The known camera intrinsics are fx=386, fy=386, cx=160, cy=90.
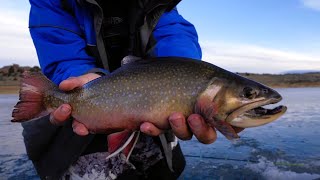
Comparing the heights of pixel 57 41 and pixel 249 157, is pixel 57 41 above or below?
above

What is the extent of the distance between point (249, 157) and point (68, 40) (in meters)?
3.65

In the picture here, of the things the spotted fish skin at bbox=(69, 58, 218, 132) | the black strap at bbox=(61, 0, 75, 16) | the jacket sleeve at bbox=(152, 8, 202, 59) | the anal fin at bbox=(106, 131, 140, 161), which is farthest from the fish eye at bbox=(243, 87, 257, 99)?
the black strap at bbox=(61, 0, 75, 16)

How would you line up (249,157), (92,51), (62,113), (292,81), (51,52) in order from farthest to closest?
(292,81) < (249,157) < (92,51) < (51,52) < (62,113)

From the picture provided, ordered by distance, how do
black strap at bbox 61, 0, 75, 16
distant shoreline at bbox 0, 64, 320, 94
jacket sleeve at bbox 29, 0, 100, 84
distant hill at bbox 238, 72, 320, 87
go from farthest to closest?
distant hill at bbox 238, 72, 320, 87 < distant shoreline at bbox 0, 64, 320, 94 < black strap at bbox 61, 0, 75, 16 < jacket sleeve at bbox 29, 0, 100, 84

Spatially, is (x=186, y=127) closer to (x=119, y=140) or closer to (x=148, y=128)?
(x=148, y=128)

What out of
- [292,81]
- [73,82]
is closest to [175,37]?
[73,82]

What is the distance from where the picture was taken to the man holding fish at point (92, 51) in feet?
10.1

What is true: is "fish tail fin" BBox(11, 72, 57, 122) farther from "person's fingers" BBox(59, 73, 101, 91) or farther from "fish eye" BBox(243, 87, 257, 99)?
"fish eye" BBox(243, 87, 257, 99)

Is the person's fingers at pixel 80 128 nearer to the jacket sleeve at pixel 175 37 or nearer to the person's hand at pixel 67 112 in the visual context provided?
the person's hand at pixel 67 112

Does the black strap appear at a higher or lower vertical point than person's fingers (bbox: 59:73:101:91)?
higher

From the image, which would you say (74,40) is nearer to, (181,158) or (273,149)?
(181,158)

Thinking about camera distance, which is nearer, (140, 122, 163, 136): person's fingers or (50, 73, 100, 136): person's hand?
(140, 122, 163, 136): person's fingers

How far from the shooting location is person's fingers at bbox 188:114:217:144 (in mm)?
2174

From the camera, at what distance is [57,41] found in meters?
3.11
